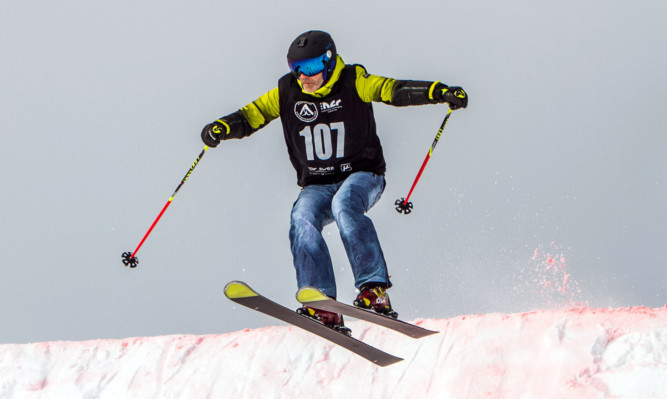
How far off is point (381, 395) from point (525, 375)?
1.08m

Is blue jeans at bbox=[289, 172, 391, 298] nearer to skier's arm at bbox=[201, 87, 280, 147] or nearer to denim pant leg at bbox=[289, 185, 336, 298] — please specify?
denim pant leg at bbox=[289, 185, 336, 298]

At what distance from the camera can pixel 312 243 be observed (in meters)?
4.75

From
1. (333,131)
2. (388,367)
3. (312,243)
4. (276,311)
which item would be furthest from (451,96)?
(388,367)

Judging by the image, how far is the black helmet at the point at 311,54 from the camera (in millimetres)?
4742

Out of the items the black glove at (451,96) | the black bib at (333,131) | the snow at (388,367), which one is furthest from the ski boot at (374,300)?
the black glove at (451,96)

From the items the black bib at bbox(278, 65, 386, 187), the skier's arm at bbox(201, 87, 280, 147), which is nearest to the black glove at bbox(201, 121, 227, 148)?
the skier's arm at bbox(201, 87, 280, 147)

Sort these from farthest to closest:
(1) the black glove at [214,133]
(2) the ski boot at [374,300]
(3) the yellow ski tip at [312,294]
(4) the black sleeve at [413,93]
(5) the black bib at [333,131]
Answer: (1) the black glove at [214,133]
(5) the black bib at [333,131]
(4) the black sleeve at [413,93]
(2) the ski boot at [374,300]
(3) the yellow ski tip at [312,294]

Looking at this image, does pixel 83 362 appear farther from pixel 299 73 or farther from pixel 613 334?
pixel 613 334

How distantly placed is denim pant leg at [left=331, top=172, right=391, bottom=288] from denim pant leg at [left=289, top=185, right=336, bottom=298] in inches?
5.6

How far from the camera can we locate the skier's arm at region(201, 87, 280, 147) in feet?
16.9

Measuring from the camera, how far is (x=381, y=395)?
5.69 m

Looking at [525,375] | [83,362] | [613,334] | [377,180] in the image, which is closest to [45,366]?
[83,362]

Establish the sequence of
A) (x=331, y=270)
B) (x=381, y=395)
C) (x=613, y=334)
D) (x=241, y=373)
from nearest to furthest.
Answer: (x=331, y=270)
(x=613, y=334)
(x=381, y=395)
(x=241, y=373)

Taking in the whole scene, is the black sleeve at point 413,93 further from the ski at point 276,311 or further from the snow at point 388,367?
the snow at point 388,367
